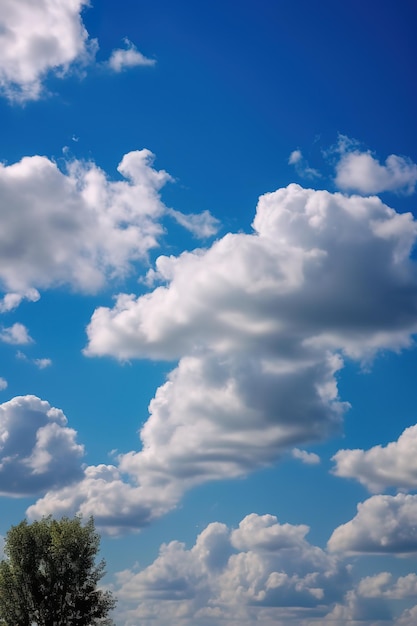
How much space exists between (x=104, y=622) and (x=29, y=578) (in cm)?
1206

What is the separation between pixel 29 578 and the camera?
126000mm

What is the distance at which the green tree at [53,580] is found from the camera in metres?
125

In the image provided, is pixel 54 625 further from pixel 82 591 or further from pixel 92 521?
pixel 92 521

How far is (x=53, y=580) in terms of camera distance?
126000 millimetres

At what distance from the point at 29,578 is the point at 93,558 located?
9.14m

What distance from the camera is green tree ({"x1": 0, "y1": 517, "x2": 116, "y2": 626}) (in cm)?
12481

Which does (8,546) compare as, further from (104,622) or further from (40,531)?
(104,622)

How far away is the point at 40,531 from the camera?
130 m

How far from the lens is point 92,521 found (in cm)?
13000

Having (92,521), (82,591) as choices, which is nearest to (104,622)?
(82,591)

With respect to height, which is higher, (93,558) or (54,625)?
(93,558)

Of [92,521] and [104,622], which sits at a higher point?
[92,521]

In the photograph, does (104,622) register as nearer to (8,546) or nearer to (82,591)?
(82,591)

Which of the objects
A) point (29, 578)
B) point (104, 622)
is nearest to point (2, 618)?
point (29, 578)
